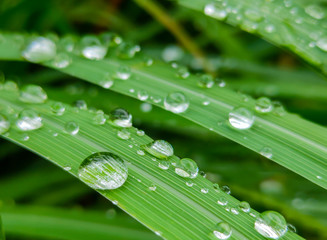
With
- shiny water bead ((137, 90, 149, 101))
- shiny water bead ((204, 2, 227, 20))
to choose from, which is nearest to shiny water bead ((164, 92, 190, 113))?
shiny water bead ((137, 90, 149, 101))

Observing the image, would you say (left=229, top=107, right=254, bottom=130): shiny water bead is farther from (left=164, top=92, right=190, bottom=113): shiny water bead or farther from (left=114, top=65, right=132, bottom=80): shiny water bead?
(left=114, top=65, right=132, bottom=80): shiny water bead

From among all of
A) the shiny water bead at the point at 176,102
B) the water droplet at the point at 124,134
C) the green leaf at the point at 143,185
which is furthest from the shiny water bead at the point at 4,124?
the shiny water bead at the point at 176,102

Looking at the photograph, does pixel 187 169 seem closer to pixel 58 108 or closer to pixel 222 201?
pixel 222 201

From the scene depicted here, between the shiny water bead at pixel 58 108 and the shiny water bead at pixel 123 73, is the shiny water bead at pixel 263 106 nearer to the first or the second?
the shiny water bead at pixel 123 73

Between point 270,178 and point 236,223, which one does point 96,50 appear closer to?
point 236,223

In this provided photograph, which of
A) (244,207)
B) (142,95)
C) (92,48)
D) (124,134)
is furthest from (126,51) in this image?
(244,207)

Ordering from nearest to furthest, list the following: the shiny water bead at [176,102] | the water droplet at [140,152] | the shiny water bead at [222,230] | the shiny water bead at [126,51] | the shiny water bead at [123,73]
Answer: the shiny water bead at [222,230] < the water droplet at [140,152] < the shiny water bead at [176,102] < the shiny water bead at [123,73] < the shiny water bead at [126,51]
